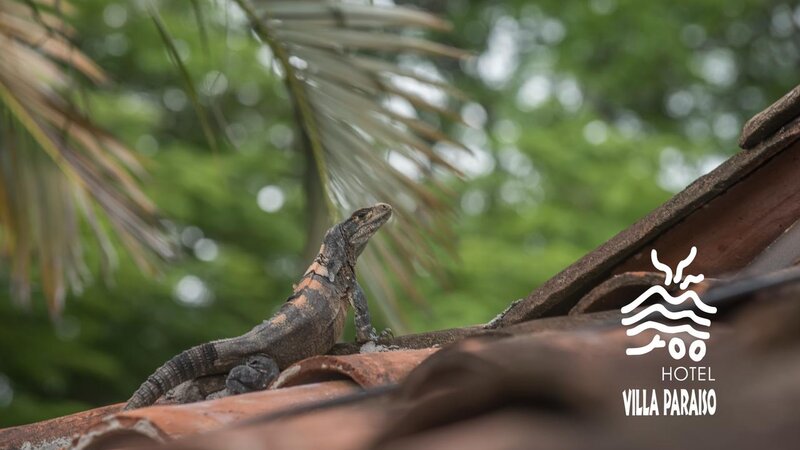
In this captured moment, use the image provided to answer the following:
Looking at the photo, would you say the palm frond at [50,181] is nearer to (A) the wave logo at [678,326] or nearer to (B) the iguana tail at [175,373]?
(B) the iguana tail at [175,373]

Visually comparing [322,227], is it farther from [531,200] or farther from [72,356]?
[531,200]

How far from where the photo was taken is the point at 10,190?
5641 mm

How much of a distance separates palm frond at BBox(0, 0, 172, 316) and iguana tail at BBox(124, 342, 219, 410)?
254 centimetres

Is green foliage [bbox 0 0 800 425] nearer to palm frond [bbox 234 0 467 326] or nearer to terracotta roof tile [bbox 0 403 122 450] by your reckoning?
palm frond [bbox 234 0 467 326]

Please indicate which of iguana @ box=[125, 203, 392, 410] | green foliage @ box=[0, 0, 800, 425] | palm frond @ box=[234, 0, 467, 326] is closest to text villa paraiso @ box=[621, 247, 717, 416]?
iguana @ box=[125, 203, 392, 410]

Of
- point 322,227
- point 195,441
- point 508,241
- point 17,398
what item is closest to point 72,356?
point 17,398

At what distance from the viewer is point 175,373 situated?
2.86 meters

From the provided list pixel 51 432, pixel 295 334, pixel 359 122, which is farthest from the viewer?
pixel 359 122

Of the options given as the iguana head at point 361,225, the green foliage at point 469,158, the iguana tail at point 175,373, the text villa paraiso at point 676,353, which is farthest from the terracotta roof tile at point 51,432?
the green foliage at point 469,158

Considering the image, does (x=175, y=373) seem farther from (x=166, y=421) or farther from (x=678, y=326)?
(x=678, y=326)

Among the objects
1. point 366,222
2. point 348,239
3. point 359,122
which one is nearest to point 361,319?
point 348,239

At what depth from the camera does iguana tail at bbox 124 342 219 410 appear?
2791mm

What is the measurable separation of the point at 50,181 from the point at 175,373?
3131mm

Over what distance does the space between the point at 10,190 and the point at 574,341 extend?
Answer: 447cm
